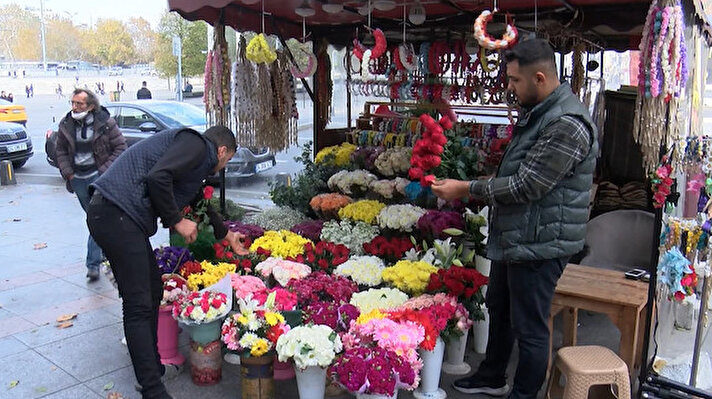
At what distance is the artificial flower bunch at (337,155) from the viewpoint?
5766 mm

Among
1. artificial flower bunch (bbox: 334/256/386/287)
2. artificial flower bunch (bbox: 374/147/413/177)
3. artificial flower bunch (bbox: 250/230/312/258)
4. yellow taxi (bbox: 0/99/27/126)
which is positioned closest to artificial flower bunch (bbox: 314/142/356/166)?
artificial flower bunch (bbox: 374/147/413/177)

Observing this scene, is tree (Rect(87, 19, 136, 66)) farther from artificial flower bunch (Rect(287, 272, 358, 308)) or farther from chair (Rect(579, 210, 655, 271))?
chair (Rect(579, 210, 655, 271))

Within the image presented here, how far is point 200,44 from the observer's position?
2620cm

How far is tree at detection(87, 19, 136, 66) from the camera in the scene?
170 feet

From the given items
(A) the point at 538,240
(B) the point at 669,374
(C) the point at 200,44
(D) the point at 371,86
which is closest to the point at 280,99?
(D) the point at 371,86

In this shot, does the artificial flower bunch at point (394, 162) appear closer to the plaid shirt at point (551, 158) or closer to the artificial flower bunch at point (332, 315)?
the artificial flower bunch at point (332, 315)

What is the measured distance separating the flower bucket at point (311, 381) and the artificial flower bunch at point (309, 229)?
189 centimetres

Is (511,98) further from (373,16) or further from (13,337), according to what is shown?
(13,337)

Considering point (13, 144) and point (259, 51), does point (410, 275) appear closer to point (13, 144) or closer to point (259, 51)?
point (259, 51)

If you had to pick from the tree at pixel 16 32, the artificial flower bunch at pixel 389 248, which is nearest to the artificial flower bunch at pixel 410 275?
the artificial flower bunch at pixel 389 248

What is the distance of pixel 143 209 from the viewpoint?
2.89 meters

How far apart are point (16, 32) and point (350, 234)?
62731 millimetres

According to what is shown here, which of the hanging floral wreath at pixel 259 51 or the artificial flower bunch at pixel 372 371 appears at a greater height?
the hanging floral wreath at pixel 259 51

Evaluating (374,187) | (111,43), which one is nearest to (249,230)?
(374,187)
